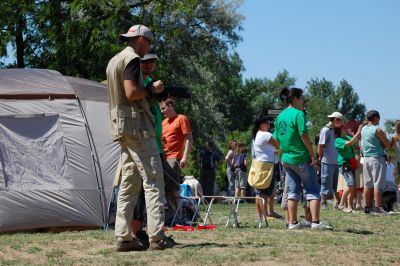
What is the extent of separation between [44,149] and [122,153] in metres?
3.79

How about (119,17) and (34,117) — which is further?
(119,17)

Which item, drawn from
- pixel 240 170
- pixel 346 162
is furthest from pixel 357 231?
pixel 240 170

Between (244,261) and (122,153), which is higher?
(122,153)

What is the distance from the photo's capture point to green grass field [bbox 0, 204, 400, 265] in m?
6.70

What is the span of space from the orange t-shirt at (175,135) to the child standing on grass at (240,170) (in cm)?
1030

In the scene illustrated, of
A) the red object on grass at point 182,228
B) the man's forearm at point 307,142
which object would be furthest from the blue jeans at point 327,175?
the red object on grass at point 182,228

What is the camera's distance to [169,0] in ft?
86.2

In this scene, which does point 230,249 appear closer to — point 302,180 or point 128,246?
point 128,246

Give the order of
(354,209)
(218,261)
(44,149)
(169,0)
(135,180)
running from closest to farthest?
(218,261) < (135,180) < (44,149) < (354,209) < (169,0)

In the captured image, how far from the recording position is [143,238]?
297 inches

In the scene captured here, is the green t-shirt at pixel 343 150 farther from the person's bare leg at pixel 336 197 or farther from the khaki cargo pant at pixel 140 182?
the khaki cargo pant at pixel 140 182

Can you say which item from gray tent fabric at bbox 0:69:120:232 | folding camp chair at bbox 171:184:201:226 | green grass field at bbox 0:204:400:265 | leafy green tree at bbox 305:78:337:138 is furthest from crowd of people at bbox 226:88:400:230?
leafy green tree at bbox 305:78:337:138

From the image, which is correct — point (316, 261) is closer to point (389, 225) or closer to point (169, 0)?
point (389, 225)

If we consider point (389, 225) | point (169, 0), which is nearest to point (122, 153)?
point (389, 225)
